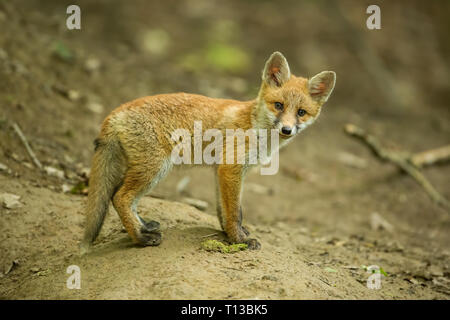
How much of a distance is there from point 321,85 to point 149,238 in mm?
2607

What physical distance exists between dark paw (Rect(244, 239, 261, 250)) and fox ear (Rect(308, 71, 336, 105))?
5.89 ft

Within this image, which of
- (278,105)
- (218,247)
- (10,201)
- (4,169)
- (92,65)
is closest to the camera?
(218,247)

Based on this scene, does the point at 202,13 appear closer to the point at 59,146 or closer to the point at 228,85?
the point at 228,85

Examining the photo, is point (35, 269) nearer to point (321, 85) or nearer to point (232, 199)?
point (232, 199)

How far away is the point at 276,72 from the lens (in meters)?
4.83

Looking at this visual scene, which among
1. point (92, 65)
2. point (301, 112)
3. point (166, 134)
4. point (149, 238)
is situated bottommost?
point (149, 238)

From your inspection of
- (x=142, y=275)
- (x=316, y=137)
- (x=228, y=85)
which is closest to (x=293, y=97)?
(x=142, y=275)

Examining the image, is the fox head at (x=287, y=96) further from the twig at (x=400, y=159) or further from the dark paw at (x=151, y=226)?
the twig at (x=400, y=159)

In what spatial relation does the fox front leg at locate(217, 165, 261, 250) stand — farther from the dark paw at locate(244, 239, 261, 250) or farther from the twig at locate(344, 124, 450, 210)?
the twig at locate(344, 124, 450, 210)

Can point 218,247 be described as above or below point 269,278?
above

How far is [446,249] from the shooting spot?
253 inches

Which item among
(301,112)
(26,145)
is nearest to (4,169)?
(26,145)

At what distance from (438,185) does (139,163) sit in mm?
7162

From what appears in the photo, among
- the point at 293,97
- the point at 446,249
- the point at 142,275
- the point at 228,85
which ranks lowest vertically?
the point at 446,249
